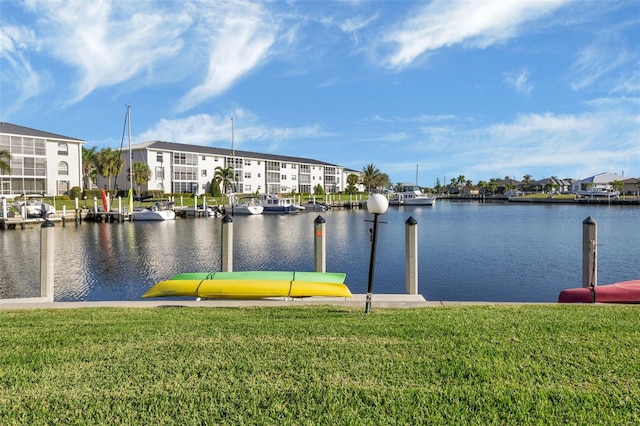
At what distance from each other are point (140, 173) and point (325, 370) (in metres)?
73.3

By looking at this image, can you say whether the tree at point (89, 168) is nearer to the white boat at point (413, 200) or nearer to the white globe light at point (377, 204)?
the white boat at point (413, 200)

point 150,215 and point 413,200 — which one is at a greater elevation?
point 413,200

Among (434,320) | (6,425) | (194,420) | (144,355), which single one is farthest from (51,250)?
(434,320)

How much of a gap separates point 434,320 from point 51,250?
853cm

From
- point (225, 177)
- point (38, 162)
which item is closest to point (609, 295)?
point (38, 162)

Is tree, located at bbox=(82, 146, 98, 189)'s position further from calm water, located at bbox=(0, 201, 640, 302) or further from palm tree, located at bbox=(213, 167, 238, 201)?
calm water, located at bbox=(0, 201, 640, 302)

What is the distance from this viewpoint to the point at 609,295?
27.5 feet

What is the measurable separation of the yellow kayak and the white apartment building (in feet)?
199

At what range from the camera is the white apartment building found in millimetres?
75125

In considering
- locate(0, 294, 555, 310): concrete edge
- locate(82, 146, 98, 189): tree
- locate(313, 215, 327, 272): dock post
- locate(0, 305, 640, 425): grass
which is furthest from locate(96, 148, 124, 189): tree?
locate(0, 305, 640, 425): grass

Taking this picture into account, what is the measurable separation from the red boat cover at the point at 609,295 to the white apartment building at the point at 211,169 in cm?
6358

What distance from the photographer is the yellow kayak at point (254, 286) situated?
8.57 meters

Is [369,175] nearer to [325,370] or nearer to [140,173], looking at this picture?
[140,173]

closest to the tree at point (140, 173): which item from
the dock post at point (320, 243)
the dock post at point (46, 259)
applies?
the dock post at point (46, 259)
